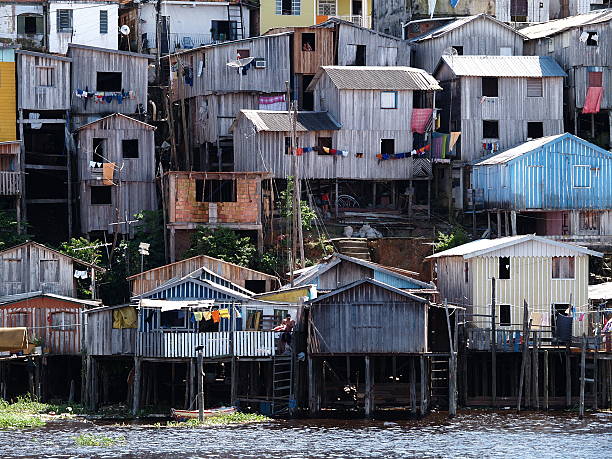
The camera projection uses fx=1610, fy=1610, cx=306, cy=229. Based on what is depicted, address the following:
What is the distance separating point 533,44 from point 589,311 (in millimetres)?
23098

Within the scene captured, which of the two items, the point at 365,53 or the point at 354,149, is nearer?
the point at 354,149

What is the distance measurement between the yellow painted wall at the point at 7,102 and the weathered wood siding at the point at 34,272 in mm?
11071

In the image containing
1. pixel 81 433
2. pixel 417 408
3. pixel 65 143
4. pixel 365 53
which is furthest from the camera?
pixel 365 53

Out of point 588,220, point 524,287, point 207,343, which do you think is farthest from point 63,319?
point 588,220

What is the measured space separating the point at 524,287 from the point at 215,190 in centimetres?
1547

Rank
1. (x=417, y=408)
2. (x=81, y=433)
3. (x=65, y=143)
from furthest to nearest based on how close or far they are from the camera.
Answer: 1. (x=65, y=143)
2. (x=417, y=408)
3. (x=81, y=433)

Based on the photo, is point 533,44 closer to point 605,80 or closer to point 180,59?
point 605,80

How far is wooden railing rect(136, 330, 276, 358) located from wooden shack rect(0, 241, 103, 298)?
7.31 m

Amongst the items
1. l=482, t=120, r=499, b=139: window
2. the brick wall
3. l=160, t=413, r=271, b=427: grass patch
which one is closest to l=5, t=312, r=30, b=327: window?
l=160, t=413, r=271, b=427: grass patch

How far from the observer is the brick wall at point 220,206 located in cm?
6994

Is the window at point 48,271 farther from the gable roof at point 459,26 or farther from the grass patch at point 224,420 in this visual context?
the gable roof at point 459,26

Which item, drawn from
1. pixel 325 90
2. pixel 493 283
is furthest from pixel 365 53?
pixel 493 283

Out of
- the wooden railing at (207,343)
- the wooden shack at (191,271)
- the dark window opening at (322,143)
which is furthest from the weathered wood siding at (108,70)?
the wooden railing at (207,343)

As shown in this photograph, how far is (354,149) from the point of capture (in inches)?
2982
